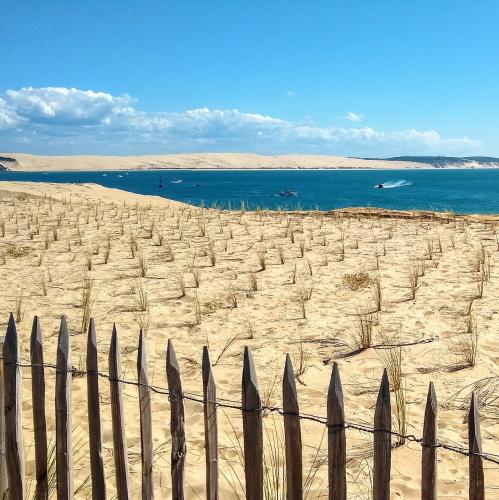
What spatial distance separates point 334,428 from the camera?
6.64 ft

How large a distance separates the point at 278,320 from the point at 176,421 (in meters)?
3.89

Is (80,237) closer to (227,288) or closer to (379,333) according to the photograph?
(227,288)

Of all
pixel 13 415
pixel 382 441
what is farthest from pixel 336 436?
pixel 13 415

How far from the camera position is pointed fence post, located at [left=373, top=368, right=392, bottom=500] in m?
1.94

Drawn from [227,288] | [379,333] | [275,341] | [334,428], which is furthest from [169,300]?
[334,428]

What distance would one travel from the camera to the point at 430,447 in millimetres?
1984

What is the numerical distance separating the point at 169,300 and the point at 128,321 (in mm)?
921

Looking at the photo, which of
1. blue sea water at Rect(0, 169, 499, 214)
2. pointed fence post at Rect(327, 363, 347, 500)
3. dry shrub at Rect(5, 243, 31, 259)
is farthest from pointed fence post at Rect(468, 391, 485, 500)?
blue sea water at Rect(0, 169, 499, 214)

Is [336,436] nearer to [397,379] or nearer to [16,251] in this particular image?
[397,379]

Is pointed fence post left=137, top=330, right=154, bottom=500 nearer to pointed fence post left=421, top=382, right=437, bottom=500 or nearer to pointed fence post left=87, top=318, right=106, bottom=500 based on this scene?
pointed fence post left=87, top=318, right=106, bottom=500

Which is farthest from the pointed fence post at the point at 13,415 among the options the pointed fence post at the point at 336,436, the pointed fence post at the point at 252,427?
the pointed fence post at the point at 336,436

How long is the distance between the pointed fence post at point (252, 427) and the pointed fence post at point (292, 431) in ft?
0.33

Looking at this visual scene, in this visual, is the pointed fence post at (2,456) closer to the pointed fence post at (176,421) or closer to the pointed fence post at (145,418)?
the pointed fence post at (145,418)

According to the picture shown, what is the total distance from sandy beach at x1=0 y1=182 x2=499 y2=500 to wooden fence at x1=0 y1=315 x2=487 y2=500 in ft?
1.73
